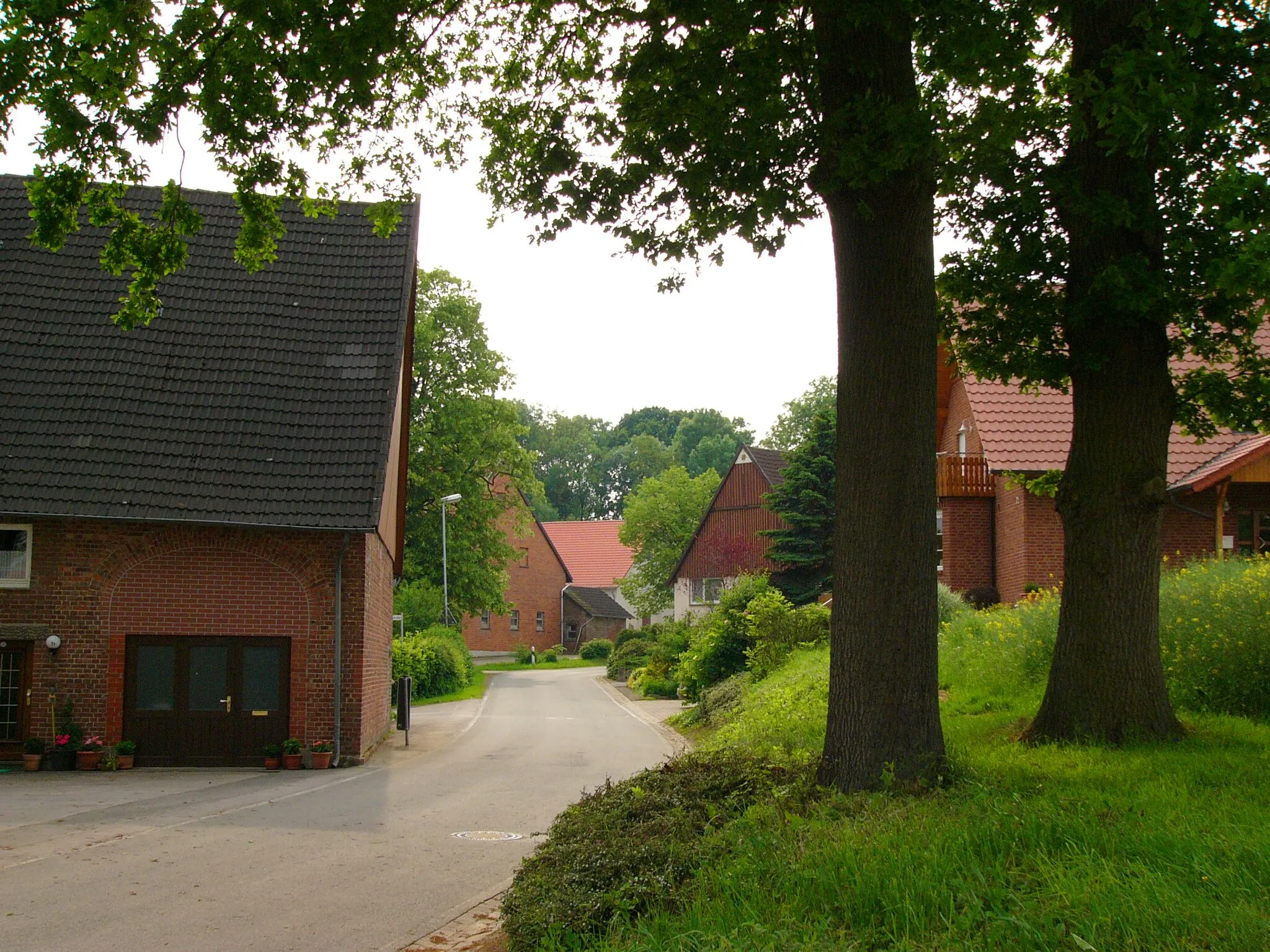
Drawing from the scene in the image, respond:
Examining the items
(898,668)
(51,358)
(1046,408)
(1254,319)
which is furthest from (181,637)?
(1046,408)

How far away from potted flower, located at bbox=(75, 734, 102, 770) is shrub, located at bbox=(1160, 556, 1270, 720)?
51.1 feet

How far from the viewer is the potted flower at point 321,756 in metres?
18.2

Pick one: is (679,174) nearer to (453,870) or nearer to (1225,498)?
(453,870)

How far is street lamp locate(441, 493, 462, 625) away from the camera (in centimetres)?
3981

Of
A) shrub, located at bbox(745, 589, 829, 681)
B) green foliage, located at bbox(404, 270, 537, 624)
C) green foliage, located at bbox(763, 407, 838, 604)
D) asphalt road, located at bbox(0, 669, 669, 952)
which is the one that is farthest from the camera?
green foliage, located at bbox(404, 270, 537, 624)

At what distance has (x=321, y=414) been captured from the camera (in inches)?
779

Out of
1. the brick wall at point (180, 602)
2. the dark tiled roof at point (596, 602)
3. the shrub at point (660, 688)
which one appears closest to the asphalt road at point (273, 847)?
the brick wall at point (180, 602)

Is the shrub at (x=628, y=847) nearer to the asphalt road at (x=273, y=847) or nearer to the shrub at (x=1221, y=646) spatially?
the asphalt road at (x=273, y=847)

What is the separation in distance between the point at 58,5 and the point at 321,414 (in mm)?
12740

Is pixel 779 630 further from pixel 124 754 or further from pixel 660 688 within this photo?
pixel 124 754

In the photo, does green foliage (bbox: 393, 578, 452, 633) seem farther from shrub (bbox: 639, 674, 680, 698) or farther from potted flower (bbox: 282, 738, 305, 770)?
potted flower (bbox: 282, 738, 305, 770)

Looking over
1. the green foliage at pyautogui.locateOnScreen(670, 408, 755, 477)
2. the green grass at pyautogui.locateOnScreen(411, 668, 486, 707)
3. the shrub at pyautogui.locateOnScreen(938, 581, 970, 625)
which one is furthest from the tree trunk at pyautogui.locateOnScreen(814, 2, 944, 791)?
the green foliage at pyautogui.locateOnScreen(670, 408, 755, 477)

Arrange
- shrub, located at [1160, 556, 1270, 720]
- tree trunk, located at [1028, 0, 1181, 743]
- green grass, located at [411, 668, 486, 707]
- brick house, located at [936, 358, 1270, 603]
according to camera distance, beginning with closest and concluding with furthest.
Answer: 1. tree trunk, located at [1028, 0, 1181, 743]
2. shrub, located at [1160, 556, 1270, 720]
3. brick house, located at [936, 358, 1270, 603]
4. green grass, located at [411, 668, 486, 707]

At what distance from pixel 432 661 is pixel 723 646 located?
12.9 m
